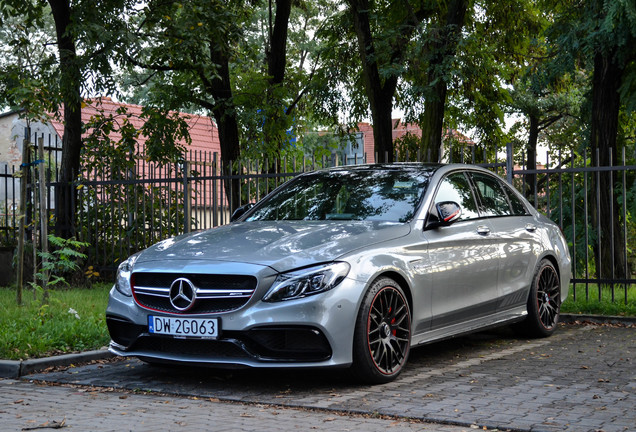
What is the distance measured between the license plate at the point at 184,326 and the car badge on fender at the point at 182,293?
0.33 feet

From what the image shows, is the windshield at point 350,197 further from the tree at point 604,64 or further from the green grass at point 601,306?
the tree at point 604,64

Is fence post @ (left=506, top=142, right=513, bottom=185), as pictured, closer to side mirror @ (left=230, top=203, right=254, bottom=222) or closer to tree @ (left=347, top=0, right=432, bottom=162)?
side mirror @ (left=230, top=203, right=254, bottom=222)

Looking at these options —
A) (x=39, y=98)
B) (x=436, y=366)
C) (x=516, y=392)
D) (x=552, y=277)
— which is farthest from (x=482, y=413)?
(x=39, y=98)

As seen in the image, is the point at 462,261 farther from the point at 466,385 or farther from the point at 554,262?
the point at 554,262

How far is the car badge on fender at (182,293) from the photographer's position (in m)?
6.02

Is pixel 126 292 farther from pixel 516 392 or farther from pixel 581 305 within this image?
pixel 581 305

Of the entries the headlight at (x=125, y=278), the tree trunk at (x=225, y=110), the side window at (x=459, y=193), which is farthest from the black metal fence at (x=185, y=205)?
the headlight at (x=125, y=278)

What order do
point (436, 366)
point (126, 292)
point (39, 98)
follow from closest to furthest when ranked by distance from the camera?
point (126, 292), point (436, 366), point (39, 98)

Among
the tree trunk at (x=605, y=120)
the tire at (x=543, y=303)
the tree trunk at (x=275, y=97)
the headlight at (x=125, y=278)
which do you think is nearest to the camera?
the headlight at (x=125, y=278)

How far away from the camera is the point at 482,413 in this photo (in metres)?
5.25

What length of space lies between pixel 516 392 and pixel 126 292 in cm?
297

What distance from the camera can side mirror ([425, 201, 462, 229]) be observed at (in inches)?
272

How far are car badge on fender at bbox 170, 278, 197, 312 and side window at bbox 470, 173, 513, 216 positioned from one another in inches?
122

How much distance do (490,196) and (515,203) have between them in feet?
1.84
